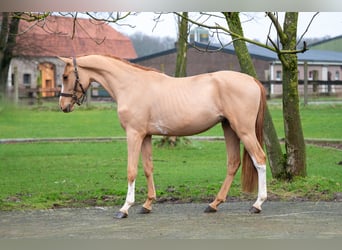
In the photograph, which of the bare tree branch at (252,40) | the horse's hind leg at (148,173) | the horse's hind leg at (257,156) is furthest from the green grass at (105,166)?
the bare tree branch at (252,40)

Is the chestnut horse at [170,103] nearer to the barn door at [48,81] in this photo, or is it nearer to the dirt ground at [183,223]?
the dirt ground at [183,223]

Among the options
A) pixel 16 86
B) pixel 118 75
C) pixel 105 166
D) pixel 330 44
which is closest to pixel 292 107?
pixel 330 44

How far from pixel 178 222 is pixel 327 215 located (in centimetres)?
158

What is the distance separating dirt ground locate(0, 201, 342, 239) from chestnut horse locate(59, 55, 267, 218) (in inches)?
10.0

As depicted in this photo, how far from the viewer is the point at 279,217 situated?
280 inches

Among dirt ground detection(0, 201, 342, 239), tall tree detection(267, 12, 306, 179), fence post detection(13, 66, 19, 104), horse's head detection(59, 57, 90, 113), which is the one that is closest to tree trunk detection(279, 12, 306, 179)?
tall tree detection(267, 12, 306, 179)

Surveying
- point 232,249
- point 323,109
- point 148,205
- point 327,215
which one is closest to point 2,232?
point 148,205

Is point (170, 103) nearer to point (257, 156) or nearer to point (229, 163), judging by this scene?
point (229, 163)

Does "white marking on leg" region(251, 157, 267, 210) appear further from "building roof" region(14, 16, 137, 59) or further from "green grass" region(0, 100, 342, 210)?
"building roof" region(14, 16, 137, 59)

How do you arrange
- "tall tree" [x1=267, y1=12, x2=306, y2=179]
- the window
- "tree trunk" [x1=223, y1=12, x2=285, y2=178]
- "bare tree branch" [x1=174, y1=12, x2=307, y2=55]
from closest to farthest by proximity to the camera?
"bare tree branch" [x1=174, y1=12, x2=307, y2=55] < "tall tree" [x1=267, y1=12, x2=306, y2=179] < the window < "tree trunk" [x1=223, y1=12, x2=285, y2=178]

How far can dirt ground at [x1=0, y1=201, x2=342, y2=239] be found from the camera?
6379 millimetres

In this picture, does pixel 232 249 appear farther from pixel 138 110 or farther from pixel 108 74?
pixel 108 74

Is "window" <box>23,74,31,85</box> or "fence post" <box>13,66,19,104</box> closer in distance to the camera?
"fence post" <box>13,66,19,104</box>

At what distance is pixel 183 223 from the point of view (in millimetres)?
6824
